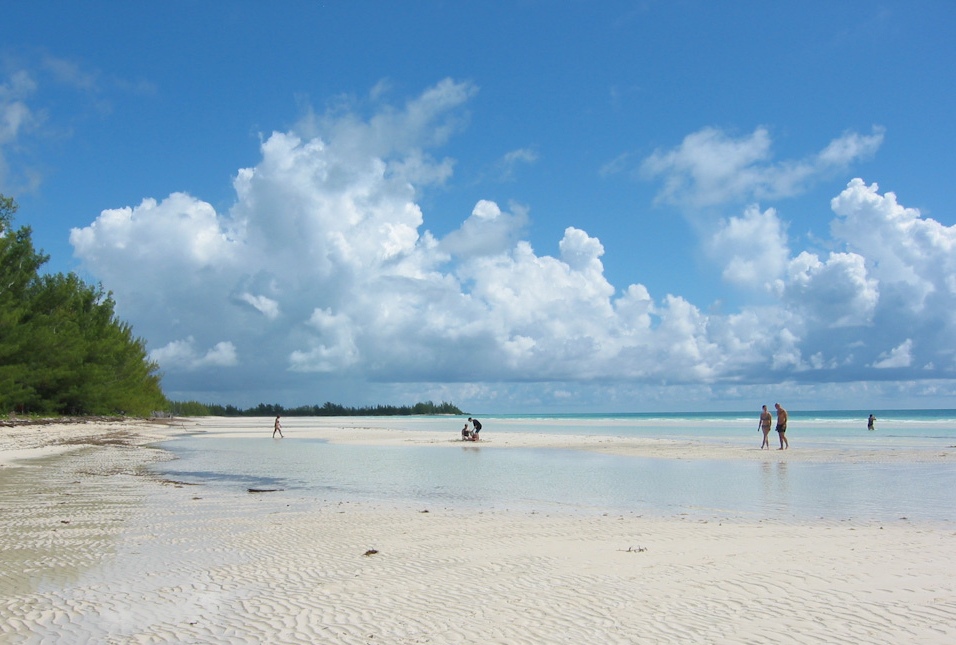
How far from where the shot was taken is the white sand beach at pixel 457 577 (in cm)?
597

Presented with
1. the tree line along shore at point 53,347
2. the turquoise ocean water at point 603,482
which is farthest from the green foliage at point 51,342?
the turquoise ocean water at point 603,482

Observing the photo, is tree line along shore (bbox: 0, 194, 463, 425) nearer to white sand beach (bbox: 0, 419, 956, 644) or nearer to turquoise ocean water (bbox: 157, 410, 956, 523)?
turquoise ocean water (bbox: 157, 410, 956, 523)

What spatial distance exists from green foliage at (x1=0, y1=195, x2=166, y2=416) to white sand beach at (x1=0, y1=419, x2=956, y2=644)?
131 ft

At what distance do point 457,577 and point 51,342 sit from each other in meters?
53.7

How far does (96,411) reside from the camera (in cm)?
6119

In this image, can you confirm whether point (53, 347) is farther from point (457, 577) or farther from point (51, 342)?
point (457, 577)

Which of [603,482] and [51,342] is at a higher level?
[51,342]

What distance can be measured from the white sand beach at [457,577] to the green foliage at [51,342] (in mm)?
40069

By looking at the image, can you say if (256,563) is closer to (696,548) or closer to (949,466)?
(696,548)

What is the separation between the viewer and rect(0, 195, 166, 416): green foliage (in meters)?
46.2

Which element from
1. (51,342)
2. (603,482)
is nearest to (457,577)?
(603,482)

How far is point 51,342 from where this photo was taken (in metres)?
50.9

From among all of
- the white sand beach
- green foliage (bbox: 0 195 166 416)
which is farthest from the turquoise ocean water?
green foliage (bbox: 0 195 166 416)

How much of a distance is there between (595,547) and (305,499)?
26.1 feet
